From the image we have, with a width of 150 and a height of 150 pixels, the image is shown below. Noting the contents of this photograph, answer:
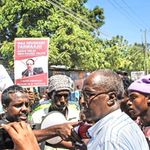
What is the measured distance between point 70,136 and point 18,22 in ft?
82.9

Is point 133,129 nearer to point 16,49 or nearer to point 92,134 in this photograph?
point 92,134

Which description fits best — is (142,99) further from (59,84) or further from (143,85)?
(59,84)

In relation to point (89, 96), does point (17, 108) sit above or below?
below

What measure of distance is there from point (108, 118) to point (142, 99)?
1.53 meters

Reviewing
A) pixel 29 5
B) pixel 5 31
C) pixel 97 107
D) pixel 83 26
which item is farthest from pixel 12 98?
pixel 83 26

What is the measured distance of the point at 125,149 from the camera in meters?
1.88

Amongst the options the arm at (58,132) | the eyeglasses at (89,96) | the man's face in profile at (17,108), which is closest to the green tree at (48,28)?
the man's face in profile at (17,108)

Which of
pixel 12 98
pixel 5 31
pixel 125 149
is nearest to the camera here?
pixel 125 149

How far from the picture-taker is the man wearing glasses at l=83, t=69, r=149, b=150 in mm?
1915

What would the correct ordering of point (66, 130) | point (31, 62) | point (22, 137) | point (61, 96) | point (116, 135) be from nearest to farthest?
point (22, 137) → point (116, 135) → point (66, 130) → point (61, 96) → point (31, 62)

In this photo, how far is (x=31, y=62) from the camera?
8.07 meters

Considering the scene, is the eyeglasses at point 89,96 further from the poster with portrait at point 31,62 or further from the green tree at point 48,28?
the green tree at point 48,28

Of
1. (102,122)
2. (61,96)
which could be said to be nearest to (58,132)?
(102,122)

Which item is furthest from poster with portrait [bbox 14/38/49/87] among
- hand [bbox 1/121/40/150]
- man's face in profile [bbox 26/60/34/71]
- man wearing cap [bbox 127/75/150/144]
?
hand [bbox 1/121/40/150]
